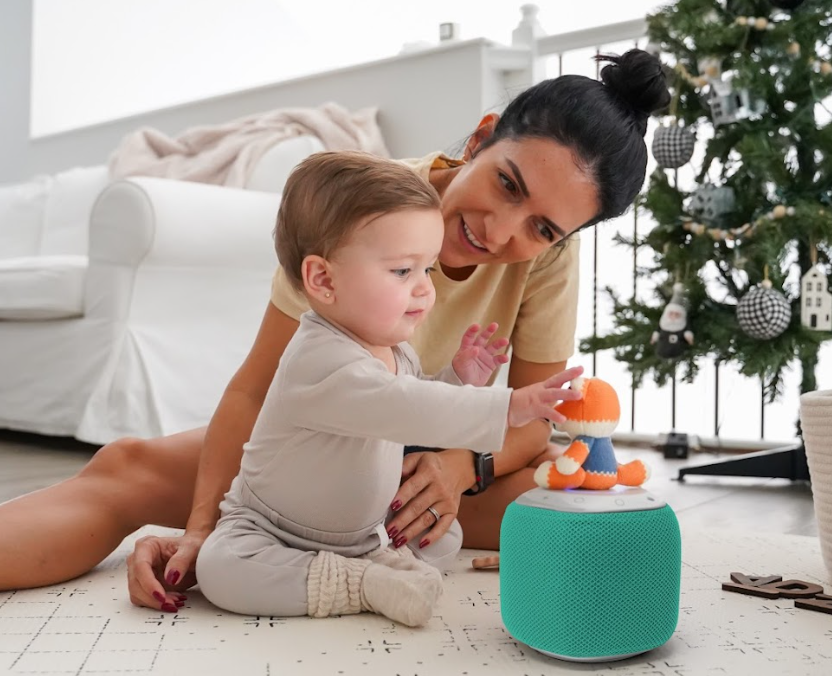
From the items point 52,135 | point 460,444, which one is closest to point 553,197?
point 460,444

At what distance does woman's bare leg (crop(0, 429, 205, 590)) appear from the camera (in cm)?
111

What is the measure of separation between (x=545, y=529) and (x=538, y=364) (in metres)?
0.57

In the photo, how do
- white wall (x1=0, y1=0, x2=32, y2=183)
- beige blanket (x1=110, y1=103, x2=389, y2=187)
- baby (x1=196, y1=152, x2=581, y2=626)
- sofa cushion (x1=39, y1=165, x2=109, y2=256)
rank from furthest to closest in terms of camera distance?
white wall (x1=0, y1=0, x2=32, y2=183), sofa cushion (x1=39, y1=165, x2=109, y2=256), beige blanket (x1=110, y1=103, x2=389, y2=187), baby (x1=196, y1=152, x2=581, y2=626)

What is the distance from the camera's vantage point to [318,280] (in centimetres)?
102

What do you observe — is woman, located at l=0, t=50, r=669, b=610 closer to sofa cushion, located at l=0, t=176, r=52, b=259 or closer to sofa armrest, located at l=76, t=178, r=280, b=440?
sofa armrest, located at l=76, t=178, r=280, b=440

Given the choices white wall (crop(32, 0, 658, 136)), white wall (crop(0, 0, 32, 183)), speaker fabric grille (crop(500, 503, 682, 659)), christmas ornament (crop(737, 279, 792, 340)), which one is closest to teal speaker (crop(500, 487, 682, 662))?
speaker fabric grille (crop(500, 503, 682, 659))

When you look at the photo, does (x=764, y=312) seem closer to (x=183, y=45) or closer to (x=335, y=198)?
(x=335, y=198)

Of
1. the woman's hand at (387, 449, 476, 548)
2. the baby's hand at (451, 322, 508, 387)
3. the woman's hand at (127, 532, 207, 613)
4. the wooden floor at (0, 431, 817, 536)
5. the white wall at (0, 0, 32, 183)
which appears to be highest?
the white wall at (0, 0, 32, 183)

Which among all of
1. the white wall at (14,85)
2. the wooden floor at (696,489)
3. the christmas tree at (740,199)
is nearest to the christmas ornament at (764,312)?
the christmas tree at (740,199)

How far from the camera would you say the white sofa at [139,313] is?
2.28m

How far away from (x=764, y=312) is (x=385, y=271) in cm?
141

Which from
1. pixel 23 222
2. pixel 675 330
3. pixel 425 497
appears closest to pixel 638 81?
pixel 425 497

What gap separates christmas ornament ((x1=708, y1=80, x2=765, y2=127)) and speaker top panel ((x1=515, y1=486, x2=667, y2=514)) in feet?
5.23

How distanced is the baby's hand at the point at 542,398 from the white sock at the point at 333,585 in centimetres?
28
